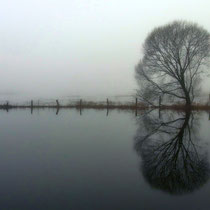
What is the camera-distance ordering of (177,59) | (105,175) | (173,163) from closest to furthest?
(105,175) < (173,163) < (177,59)

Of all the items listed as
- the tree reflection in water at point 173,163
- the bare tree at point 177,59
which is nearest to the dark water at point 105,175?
the tree reflection in water at point 173,163

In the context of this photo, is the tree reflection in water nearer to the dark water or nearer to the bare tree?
the dark water

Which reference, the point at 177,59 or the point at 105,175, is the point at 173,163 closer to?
the point at 105,175

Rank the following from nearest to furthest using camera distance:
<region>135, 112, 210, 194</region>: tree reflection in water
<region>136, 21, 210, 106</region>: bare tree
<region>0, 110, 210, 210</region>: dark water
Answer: <region>0, 110, 210, 210</region>: dark water → <region>135, 112, 210, 194</region>: tree reflection in water → <region>136, 21, 210, 106</region>: bare tree

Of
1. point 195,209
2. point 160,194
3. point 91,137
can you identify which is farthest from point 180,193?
point 91,137

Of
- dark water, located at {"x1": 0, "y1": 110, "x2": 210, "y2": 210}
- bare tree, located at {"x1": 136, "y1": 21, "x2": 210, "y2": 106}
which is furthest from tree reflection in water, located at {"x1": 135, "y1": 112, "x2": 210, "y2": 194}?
bare tree, located at {"x1": 136, "y1": 21, "x2": 210, "y2": 106}

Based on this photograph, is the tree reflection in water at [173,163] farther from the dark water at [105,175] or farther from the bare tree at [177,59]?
the bare tree at [177,59]

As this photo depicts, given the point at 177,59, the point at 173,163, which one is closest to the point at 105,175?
the point at 173,163

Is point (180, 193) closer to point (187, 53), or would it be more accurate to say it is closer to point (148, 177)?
point (148, 177)

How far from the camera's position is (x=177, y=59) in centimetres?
2745

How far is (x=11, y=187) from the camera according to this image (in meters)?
4.29

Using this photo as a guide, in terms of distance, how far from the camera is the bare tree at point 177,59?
27453mm

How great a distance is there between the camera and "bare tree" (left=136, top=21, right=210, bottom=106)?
2745 cm

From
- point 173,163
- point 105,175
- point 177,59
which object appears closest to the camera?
point 105,175
